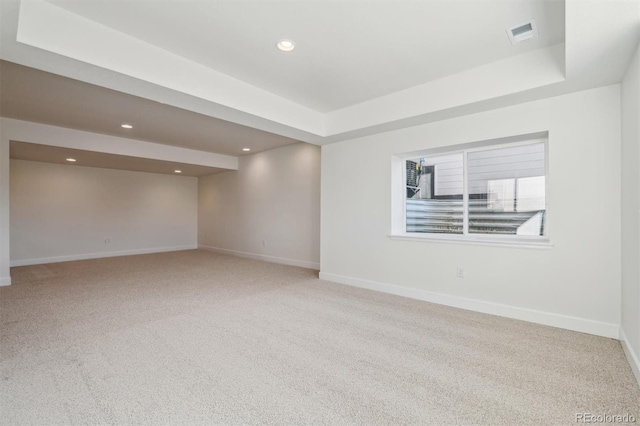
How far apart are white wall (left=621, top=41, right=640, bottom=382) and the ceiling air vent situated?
0.68m

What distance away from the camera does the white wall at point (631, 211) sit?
6.86 feet

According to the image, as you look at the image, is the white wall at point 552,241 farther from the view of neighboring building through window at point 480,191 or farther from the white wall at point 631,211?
the view of neighboring building through window at point 480,191

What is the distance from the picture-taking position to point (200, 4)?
2.13m

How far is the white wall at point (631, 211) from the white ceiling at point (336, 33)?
71 cm

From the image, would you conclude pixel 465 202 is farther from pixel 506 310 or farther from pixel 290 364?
pixel 290 364

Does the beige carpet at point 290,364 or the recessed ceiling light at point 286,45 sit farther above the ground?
the recessed ceiling light at point 286,45

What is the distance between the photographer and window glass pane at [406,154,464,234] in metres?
3.83

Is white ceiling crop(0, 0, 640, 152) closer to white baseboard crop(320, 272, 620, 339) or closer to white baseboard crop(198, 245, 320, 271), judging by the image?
white baseboard crop(320, 272, 620, 339)

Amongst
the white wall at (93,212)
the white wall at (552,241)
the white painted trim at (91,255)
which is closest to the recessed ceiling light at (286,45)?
the white wall at (552,241)

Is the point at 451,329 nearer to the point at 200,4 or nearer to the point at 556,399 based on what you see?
the point at 556,399

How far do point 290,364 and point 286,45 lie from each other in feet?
8.66

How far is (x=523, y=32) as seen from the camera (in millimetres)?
2422

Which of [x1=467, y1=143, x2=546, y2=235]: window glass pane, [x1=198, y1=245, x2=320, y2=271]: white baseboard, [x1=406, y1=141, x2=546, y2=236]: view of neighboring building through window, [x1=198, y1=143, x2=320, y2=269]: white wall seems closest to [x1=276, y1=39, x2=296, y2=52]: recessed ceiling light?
[x1=406, y1=141, x2=546, y2=236]: view of neighboring building through window

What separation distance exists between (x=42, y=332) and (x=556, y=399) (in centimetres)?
406
